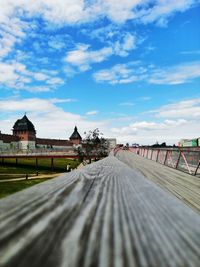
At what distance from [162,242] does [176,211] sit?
501mm

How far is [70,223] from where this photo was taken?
3.55 ft

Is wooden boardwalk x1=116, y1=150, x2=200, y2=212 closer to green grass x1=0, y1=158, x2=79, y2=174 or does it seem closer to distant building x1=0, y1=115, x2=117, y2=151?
green grass x1=0, y1=158, x2=79, y2=174

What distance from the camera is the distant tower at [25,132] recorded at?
161m

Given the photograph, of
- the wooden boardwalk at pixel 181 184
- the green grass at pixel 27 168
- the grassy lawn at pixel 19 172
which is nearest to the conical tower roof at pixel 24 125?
the green grass at pixel 27 168

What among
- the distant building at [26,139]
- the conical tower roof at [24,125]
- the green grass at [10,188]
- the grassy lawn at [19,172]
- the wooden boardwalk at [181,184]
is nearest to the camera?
the wooden boardwalk at [181,184]

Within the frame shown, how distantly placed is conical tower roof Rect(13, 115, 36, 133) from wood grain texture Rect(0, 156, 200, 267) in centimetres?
16742

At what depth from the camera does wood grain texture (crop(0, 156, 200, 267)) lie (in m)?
0.75

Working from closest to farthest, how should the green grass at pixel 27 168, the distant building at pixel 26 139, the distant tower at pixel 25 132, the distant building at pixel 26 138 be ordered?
the green grass at pixel 27 168 → the distant building at pixel 26 139 → the distant building at pixel 26 138 → the distant tower at pixel 25 132

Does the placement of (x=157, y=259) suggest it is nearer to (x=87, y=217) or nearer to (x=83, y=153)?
(x=87, y=217)

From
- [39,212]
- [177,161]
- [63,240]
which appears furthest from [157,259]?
[177,161]

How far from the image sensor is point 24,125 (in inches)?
6604

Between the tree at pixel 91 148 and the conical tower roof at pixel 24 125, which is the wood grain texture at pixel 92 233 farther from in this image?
the conical tower roof at pixel 24 125

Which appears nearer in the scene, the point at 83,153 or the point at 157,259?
the point at 157,259

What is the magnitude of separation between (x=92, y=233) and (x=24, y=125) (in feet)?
563
